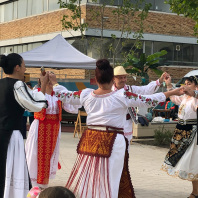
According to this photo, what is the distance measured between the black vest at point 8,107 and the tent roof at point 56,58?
915cm

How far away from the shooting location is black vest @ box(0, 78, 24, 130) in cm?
477

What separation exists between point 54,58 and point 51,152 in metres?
7.50

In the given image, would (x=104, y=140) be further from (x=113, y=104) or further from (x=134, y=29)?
(x=134, y=29)

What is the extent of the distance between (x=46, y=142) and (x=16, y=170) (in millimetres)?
2101

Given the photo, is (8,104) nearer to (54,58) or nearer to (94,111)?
(94,111)

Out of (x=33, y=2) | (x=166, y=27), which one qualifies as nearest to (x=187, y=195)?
(x=166, y=27)

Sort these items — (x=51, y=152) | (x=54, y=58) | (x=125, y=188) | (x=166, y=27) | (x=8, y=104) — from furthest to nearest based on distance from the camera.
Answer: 1. (x=166, y=27)
2. (x=54, y=58)
3. (x=51, y=152)
4. (x=125, y=188)
5. (x=8, y=104)

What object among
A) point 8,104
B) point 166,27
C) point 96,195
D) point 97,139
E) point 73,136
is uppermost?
point 166,27

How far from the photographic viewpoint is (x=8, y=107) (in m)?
4.77

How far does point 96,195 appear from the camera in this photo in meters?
5.16

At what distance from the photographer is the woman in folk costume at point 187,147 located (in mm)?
6954

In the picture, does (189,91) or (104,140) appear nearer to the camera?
(104,140)

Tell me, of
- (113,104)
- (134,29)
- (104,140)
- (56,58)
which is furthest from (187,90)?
(134,29)

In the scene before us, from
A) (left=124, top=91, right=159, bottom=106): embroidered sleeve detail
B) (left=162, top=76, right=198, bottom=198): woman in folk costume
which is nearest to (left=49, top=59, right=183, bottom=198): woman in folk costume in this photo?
(left=124, top=91, right=159, bottom=106): embroidered sleeve detail
